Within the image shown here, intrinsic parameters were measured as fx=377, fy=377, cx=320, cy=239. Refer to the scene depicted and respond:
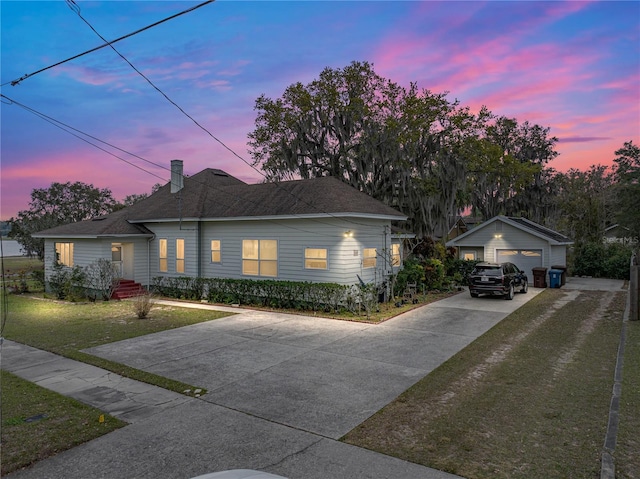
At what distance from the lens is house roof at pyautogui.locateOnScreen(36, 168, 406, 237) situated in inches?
608

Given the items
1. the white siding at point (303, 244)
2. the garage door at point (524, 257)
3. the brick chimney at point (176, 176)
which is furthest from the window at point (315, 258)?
the garage door at point (524, 257)

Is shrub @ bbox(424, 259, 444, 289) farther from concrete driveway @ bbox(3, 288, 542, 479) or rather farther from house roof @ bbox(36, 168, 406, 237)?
concrete driveway @ bbox(3, 288, 542, 479)

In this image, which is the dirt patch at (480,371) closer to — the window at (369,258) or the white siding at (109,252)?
the window at (369,258)

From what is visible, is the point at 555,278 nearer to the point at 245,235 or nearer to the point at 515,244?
the point at 515,244

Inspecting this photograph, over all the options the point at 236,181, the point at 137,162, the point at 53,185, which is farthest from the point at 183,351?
the point at 53,185

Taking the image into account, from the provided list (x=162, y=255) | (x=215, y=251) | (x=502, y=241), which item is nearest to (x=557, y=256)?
(x=502, y=241)

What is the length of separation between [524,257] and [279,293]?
53.6 ft

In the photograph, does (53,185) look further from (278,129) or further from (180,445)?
(180,445)

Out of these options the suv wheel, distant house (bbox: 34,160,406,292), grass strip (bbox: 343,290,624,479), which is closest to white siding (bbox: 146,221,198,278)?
distant house (bbox: 34,160,406,292)

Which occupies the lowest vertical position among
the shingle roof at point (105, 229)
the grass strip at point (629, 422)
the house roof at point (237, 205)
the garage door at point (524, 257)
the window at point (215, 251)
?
the grass strip at point (629, 422)

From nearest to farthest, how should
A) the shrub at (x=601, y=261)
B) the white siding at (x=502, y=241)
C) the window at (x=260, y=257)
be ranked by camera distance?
the window at (x=260, y=257)
the white siding at (x=502, y=241)
the shrub at (x=601, y=261)

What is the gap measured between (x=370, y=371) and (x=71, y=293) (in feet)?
52.5

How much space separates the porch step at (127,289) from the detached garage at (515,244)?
18951 mm

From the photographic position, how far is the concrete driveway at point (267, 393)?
14.2 ft
